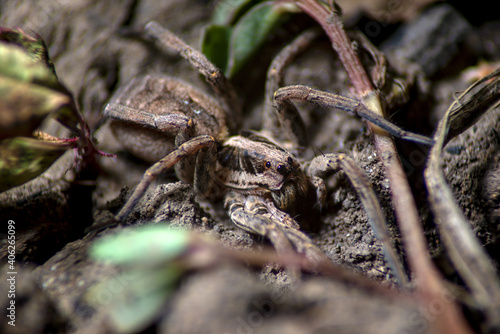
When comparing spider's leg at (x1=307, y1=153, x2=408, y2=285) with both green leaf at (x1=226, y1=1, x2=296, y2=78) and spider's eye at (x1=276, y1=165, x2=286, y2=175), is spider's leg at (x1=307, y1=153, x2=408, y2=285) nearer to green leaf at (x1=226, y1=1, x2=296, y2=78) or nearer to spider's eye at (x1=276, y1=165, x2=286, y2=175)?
spider's eye at (x1=276, y1=165, x2=286, y2=175)

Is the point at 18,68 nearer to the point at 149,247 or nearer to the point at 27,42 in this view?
the point at 27,42

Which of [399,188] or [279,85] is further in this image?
[279,85]

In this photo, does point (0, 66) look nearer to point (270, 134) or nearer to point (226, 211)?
point (226, 211)

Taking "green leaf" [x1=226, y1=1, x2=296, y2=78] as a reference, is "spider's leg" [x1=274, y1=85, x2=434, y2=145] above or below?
below

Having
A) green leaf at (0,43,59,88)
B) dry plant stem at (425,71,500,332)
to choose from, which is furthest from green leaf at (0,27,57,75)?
dry plant stem at (425,71,500,332)

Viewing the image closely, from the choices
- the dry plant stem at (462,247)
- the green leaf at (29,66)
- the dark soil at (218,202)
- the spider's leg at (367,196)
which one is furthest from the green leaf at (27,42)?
the dry plant stem at (462,247)

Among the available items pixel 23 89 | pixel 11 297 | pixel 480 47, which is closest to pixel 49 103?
pixel 23 89

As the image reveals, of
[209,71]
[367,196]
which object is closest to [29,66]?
[209,71]
